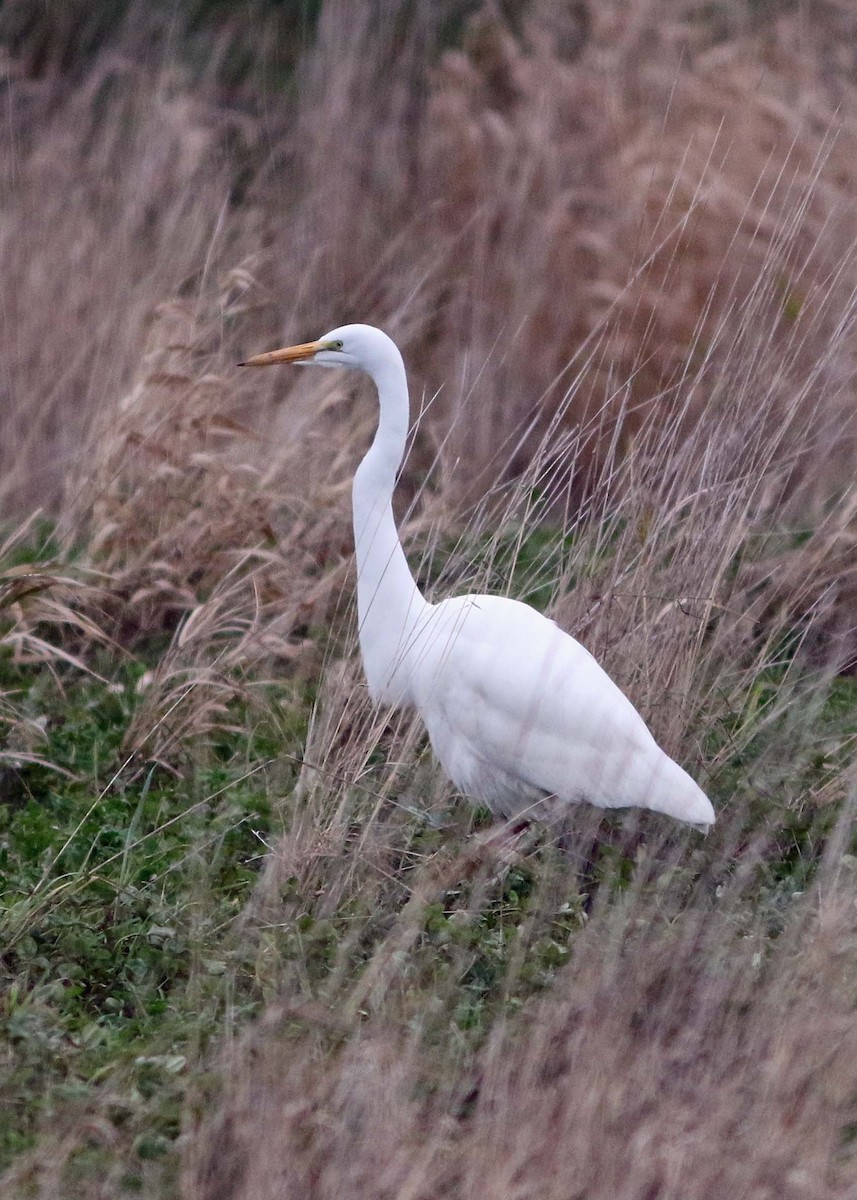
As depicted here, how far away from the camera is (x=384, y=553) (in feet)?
9.76

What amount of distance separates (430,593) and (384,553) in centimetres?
27

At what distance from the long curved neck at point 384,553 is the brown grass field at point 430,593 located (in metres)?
0.11

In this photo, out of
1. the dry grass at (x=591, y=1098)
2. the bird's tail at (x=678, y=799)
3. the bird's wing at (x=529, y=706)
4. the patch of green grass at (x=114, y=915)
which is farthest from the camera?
the bird's wing at (x=529, y=706)

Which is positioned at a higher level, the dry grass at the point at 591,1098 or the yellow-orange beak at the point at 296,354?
the yellow-orange beak at the point at 296,354

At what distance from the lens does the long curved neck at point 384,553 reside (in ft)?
9.65

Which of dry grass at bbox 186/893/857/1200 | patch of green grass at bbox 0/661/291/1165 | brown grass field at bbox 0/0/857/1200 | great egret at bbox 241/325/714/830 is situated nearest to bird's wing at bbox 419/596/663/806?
great egret at bbox 241/325/714/830

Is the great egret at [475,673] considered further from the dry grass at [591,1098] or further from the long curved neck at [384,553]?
the dry grass at [591,1098]

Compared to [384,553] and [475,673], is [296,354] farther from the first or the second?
[475,673]

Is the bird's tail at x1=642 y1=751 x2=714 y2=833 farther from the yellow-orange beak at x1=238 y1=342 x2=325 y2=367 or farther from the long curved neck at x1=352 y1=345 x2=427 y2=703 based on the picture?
the yellow-orange beak at x1=238 y1=342 x2=325 y2=367

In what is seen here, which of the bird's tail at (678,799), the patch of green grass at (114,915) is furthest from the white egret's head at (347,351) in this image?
the bird's tail at (678,799)

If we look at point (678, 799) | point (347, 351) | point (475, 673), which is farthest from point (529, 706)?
point (347, 351)

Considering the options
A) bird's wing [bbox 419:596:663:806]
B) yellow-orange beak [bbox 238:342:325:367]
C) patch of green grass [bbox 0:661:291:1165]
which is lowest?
patch of green grass [bbox 0:661:291:1165]

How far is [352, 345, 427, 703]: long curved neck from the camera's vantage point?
294 cm

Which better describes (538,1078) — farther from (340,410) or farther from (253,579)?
(340,410)
